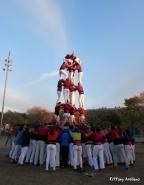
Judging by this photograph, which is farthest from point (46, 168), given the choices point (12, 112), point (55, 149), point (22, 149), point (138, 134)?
point (12, 112)

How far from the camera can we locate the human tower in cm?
2447

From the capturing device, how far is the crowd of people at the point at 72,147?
15828mm

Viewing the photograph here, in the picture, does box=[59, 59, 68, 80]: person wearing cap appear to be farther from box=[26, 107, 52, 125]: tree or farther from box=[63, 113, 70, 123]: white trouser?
box=[26, 107, 52, 125]: tree

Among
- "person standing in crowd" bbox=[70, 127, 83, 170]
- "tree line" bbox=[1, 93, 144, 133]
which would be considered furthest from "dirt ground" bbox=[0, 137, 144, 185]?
"tree line" bbox=[1, 93, 144, 133]

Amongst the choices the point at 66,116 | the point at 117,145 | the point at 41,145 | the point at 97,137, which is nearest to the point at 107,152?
the point at 117,145

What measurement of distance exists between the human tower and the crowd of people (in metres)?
5.96

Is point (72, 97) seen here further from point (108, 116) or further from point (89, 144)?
point (108, 116)

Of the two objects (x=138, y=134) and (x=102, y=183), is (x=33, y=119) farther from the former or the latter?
(x=102, y=183)

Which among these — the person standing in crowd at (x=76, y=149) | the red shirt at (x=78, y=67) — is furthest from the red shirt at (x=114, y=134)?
the red shirt at (x=78, y=67)

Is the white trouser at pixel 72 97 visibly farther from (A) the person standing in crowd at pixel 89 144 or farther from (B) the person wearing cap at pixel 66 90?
(A) the person standing in crowd at pixel 89 144

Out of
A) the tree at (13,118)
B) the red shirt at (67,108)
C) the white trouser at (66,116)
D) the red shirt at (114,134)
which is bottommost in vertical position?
the red shirt at (114,134)

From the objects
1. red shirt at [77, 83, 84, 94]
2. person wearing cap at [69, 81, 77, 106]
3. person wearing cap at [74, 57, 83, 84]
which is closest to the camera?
person wearing cap at [69, 81, 77, 106]

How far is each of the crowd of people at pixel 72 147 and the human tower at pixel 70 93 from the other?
19.6ft

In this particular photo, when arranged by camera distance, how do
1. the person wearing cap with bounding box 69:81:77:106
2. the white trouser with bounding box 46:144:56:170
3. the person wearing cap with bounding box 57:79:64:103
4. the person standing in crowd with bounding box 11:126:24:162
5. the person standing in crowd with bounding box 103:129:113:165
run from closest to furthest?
the white trouser with bounding box 46:144:56:170 < the person standing in crowd with bounding box 103:129:113:165 < the person standing in crowd with bounding box 11:126:24:162 < the person wearing cap with bounding box 57:79:64:103 < the person wearing cap with bounding box 69:81:77:106
